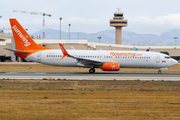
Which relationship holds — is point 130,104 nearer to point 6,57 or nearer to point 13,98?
point 13,98

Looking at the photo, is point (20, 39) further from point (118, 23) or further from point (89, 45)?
point (118, 23)

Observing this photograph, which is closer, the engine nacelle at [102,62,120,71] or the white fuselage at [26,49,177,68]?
the engine nacelle at [102,62,120,71]

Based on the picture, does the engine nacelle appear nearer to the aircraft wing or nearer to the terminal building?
the aircraft wing

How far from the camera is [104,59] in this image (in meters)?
38.8

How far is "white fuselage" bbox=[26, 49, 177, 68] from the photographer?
38.6 metres

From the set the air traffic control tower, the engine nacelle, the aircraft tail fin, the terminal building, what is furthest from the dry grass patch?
the air traffic control tower

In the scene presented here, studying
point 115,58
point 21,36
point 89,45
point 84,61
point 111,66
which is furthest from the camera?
point 89,45

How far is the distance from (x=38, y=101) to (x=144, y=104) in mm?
6795

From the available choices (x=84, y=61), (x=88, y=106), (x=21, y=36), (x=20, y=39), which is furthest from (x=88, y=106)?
(x=21, y=36)

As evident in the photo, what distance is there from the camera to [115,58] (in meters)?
38.7

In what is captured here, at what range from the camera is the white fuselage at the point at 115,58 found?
38.6 m

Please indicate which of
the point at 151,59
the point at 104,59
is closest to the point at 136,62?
the point at 151,59

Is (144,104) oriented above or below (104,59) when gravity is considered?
below

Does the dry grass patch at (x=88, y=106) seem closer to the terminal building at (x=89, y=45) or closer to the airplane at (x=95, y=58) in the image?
the airplane at (x=95, y=58)
